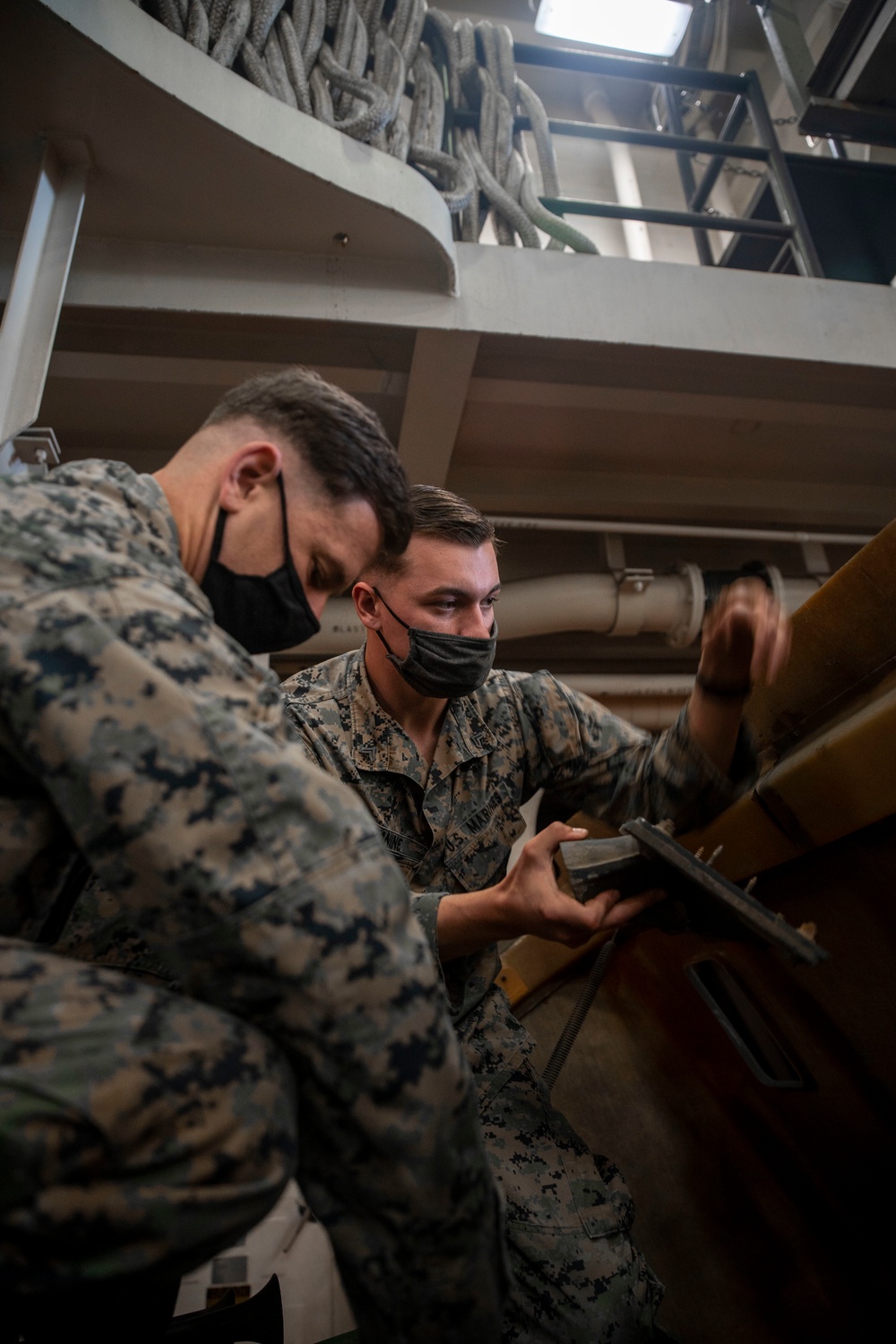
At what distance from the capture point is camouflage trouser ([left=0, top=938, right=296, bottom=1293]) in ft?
1.71

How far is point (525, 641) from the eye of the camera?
3762mm

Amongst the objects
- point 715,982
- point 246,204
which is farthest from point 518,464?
point 715,982

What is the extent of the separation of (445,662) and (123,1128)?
0.99 metres

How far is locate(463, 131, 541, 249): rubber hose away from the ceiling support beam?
55cm

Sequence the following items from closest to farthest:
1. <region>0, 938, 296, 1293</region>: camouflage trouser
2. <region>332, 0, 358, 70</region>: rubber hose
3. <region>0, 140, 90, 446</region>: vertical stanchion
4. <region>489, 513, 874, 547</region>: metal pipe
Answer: <region>0, 938, 296, 1293</region>: camouflage trouser → <region>0, 140, 90, 446</region>: vertical stanchion → <region>332, 0, 358, 70</region>: rubber hose → <region>489, 513, 874, 547</region>: metal pipe

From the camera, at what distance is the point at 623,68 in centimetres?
323

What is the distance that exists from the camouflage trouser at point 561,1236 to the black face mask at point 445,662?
74cm

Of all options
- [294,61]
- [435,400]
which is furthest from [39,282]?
[435,400]

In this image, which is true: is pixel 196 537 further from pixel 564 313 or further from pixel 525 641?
pixel 525 641

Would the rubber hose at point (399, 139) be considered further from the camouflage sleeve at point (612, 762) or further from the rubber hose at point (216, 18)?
the camouflage sleeve at point (612, 762)

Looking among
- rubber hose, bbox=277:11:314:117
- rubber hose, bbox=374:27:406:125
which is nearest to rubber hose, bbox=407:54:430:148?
rubber hose, bbox=374:27:406:125

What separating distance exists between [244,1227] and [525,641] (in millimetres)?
3285

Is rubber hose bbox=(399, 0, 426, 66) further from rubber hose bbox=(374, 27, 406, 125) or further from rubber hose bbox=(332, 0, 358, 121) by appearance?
rubber hose bbox=(332, 0, 358, 121)

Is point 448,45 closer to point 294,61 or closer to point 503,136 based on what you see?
point 503,136
